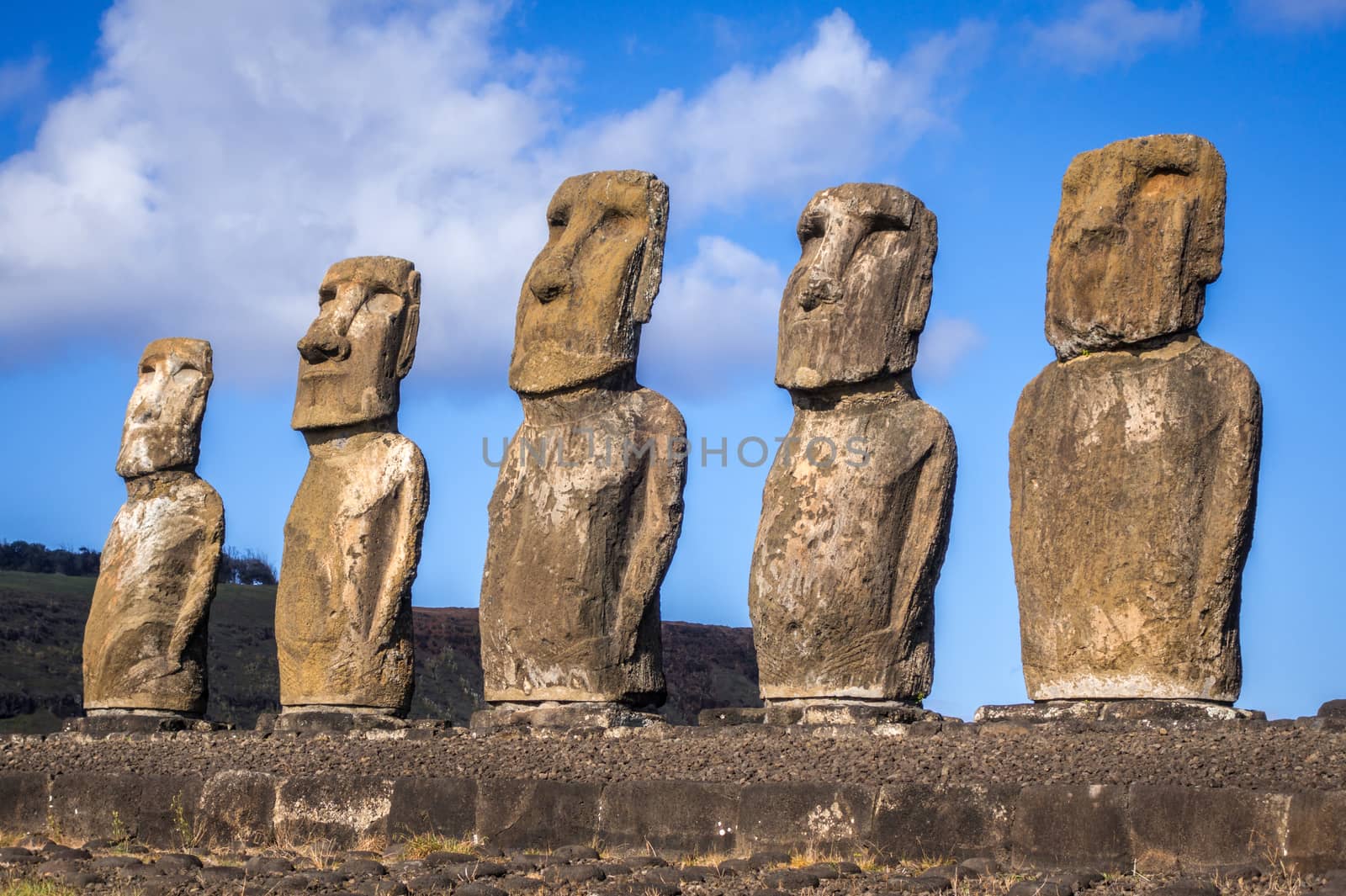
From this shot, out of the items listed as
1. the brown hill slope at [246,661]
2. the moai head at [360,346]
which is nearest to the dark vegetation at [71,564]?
the brown hill slope at [246,661]

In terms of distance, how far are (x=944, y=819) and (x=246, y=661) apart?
19.4 m

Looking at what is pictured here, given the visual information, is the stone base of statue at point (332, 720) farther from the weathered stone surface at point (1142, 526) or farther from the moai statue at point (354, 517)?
the weathered stone surface at point (1142, 526)

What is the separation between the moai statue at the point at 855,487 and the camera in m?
10.5

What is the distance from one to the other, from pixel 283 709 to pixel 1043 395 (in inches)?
228

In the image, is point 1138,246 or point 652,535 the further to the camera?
point 652,535

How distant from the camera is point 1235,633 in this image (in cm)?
966

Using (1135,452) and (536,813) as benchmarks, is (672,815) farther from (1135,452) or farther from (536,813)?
(1135,452)

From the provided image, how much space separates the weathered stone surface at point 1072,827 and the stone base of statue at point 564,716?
3147 millimetres

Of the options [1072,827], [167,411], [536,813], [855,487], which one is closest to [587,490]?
[855,487]

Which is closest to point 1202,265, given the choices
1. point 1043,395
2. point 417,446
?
point 1043,395

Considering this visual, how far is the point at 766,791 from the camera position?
8914mm

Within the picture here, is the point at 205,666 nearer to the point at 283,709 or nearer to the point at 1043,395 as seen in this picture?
the point at 283,709

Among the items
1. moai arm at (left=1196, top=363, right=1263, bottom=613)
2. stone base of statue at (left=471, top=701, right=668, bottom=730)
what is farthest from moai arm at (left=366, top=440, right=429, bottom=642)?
moai arm at (left=1196, top=363, right=1263, bottom=613)

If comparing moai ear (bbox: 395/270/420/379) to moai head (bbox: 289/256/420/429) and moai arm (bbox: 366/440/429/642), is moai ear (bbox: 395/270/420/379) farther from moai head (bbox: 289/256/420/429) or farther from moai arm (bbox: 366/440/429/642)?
moai arm (bbox: 366/440/429/642)
